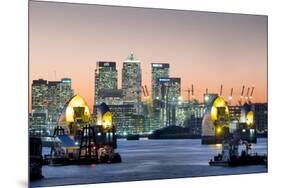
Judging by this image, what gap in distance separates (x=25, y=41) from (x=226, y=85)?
1.87 m

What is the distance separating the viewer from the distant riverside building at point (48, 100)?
4.85 metres

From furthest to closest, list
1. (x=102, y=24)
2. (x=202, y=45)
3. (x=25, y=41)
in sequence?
(x=202, y=45)
(x=102, y=24)
(x=25, y=41)

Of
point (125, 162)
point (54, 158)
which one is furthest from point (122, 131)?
point (54, 158)

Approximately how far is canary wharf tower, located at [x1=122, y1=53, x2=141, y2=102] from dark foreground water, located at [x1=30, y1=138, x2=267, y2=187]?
1.31ft

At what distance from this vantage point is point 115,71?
5.18 metres

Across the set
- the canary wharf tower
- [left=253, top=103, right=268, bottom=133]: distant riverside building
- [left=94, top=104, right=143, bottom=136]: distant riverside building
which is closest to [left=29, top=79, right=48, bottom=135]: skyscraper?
[left=94, top=104, right=143, bottom=136]: distant riverside building

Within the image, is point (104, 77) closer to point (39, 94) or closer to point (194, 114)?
point (39, 94)


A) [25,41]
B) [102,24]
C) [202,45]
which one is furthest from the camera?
[202,45]

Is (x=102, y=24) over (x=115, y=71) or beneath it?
over

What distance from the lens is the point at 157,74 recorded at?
5.27 metres

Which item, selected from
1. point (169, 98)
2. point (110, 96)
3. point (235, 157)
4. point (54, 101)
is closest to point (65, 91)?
point (54, 101)

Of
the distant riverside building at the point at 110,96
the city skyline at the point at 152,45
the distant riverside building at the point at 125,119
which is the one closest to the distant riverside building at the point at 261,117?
the city skyline at the point at 152,45

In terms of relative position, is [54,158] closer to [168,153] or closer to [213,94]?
[168,153]

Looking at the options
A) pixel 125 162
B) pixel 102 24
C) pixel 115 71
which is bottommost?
pixel 125 162
